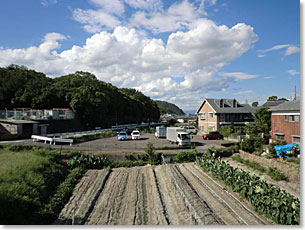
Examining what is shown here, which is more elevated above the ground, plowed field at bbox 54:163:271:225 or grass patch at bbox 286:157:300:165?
grass patch at bbox 286:157:300:165

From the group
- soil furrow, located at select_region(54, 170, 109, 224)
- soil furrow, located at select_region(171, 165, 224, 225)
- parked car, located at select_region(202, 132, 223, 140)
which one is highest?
parked car, located at select_region(202, 132, 223, 140)

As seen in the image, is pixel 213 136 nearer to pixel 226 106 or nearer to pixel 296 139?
pixel 226 106

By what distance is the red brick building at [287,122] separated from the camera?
54.3 ft

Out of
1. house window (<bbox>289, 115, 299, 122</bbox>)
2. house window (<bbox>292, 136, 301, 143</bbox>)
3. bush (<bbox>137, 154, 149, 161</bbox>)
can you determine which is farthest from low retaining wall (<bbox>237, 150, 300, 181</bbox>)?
bush (<bbox>137, 154, 149, 161</bbox>)

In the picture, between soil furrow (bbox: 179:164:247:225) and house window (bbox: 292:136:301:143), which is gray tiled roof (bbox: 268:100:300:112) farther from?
soil furrow (bbox: 179:164:247:225)

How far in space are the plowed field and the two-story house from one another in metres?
19.4

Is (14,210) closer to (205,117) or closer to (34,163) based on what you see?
(34,163)

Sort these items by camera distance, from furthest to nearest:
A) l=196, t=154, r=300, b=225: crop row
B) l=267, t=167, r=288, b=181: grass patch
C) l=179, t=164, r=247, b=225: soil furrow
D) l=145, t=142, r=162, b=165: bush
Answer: l=145, t=142, r=162, b=165: bush
l=267, t=167, r=288, b=181: grass patch
l=179, t=164, r=247, b=225: soil furrow
l=196, t=154, r=300, b=225: crop row

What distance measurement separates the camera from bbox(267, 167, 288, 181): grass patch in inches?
438

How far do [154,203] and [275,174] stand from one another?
→ 7.59 meters

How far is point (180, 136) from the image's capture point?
21141 mm

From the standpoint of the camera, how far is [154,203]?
865 cm

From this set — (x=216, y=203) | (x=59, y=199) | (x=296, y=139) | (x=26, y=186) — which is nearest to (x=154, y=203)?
(x=216, y=203)

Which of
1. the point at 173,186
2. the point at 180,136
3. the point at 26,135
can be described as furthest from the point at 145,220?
the point at 26,135
